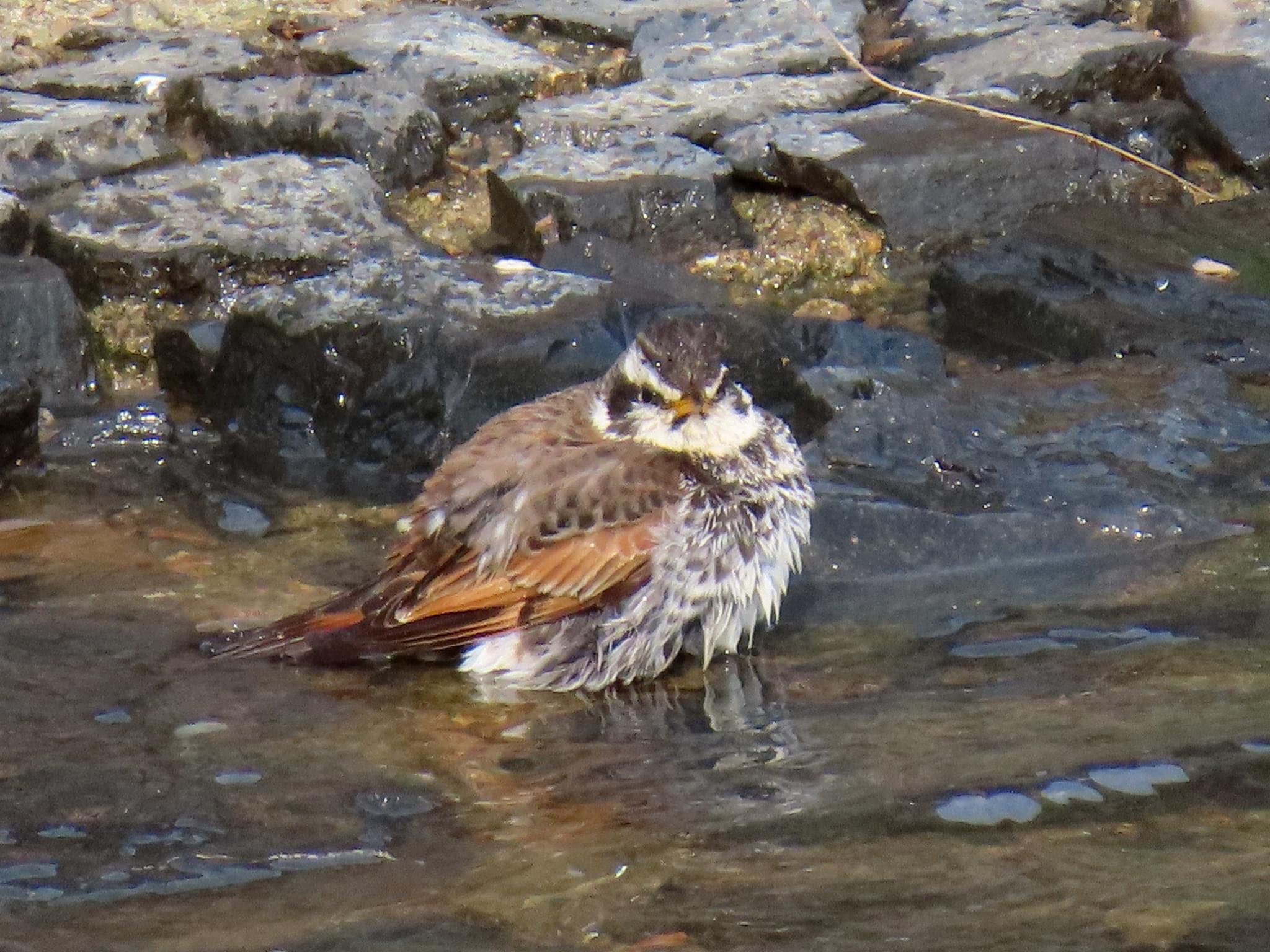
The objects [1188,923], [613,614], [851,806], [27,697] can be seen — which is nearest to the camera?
[1188,923]

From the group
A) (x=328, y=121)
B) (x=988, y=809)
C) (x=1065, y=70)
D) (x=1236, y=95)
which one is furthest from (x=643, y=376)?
(x=1236, y=95)

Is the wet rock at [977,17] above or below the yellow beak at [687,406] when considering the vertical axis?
above

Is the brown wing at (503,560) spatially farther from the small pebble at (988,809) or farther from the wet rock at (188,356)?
the wet rock at (188,356)

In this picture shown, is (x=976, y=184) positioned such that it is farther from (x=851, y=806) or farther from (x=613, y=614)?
(x=851, y=806)

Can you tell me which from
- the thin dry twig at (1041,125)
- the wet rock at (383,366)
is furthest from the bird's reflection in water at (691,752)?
the thin dry twig at (1041,125)

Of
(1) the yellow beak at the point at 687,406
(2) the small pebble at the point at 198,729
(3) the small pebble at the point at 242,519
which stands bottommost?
(3) the small pebble at the point at 242,519

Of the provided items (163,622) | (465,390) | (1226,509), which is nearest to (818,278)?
(465,390)
